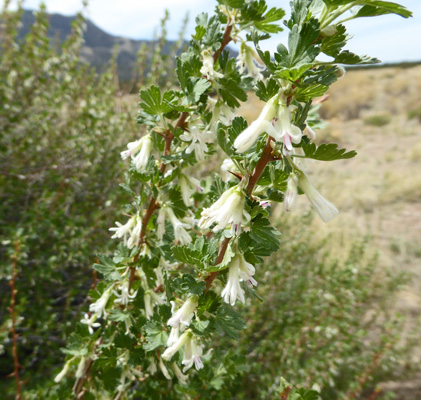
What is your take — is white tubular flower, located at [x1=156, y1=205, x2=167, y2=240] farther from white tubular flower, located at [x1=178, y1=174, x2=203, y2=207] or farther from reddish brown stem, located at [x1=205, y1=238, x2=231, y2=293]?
reddish brown stem, located at [x1=205, y1=238, x2=231, y2=293]

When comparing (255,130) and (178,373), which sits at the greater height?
(255,130)

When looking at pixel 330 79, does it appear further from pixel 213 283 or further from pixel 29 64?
pixel 29 64

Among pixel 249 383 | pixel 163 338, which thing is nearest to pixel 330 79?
pixel 163 338

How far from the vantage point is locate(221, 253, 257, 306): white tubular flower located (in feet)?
2.73

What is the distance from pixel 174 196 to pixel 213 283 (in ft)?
1.10

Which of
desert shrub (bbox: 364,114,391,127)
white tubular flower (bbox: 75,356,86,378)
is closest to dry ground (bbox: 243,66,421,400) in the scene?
desert shrub (bbox: 364,114,391,127)

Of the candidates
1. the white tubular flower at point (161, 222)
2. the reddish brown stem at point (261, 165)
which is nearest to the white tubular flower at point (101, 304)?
the white tubular flower at point (161, 222)

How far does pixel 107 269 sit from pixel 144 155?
1.44 ft

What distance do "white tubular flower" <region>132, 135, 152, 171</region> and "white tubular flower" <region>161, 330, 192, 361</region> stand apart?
0.54 meters

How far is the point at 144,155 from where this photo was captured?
1.09m

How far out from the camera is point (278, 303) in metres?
3.21

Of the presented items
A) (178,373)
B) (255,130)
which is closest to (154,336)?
(178,373)

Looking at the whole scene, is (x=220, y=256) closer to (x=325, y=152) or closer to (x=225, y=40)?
(x=325, y=152)

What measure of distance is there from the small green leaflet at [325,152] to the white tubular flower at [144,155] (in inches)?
21.7
